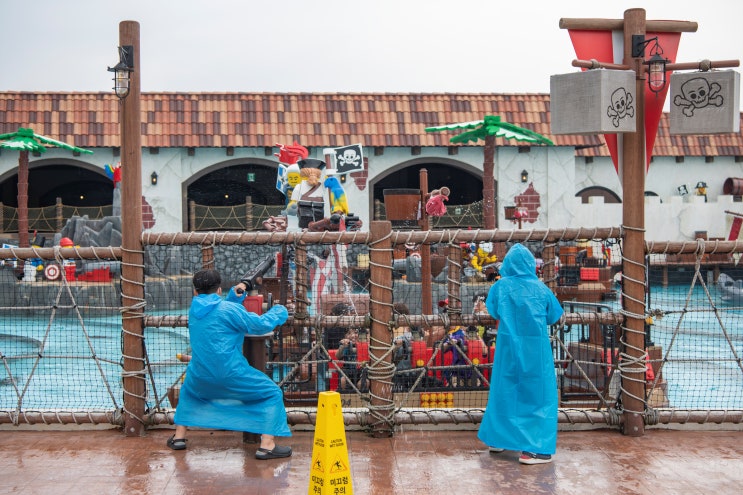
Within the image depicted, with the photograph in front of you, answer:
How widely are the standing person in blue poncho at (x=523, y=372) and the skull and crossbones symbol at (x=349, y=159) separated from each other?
32.3ft

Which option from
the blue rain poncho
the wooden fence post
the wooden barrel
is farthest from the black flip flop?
the wooden barrel

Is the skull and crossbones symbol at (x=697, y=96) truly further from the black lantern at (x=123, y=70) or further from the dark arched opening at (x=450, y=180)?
the dark arched opening at (x=450, y=180)

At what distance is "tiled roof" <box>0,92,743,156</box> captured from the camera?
21672 mm

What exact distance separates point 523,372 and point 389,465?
A: 1041mm

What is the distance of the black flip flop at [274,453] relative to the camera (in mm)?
5258

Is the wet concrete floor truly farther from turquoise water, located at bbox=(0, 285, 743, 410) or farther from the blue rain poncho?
turquoise water, located at bbox=(0, 285, 743, 410)

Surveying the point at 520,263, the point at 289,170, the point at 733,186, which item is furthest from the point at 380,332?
the point at 733,186

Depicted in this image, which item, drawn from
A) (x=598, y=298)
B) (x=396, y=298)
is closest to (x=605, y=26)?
(x=598, y=298)

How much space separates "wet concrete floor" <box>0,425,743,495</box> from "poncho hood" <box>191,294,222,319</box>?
0.96 metres

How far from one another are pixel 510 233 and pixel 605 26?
1631 millimetres

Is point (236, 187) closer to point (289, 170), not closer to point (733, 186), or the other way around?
point (289, 170)

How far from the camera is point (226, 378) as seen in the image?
5.18 m

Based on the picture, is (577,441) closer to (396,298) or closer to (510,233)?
(510,233)

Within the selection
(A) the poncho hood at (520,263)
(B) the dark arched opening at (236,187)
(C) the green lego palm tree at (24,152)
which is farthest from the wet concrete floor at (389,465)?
(B) the dark arched opening at (236,187)
